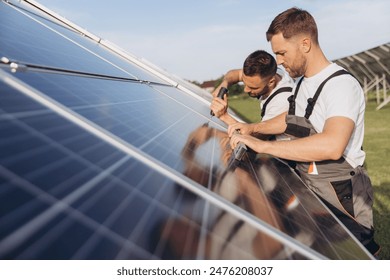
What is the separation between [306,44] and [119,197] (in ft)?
6.58

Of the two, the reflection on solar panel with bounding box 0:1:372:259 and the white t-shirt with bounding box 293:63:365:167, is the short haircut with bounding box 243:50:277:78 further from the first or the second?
the reflection on solar panel with bounding box 0:1:372:259

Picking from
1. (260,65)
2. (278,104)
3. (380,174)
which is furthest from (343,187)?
(380,174)

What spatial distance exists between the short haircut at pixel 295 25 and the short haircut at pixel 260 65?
1554 mm

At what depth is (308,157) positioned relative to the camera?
7.57ft

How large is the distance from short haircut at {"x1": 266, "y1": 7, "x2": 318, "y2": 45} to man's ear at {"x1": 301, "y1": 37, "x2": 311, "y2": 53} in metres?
0.04

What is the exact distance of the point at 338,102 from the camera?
2.26 meters

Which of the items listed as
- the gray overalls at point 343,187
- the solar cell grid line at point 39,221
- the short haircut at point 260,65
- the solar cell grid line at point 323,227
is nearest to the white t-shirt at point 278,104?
the short haircut at point 260,65

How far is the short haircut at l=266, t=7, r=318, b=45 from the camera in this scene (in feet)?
8.61

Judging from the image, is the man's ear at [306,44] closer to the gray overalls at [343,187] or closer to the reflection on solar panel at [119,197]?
the gray overalls at [343,187]

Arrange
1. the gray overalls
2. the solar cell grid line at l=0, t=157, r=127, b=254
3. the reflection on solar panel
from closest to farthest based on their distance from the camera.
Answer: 1. the solar cell grid line at l=0, t=157, r=127, b=254
2. the reflection on solar panel
3. the gray overalls

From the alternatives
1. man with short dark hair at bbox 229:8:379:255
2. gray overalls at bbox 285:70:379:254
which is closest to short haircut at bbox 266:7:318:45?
man with short dark hair at bbox 229:8:379:255

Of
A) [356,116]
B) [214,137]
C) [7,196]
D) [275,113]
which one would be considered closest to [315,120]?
[356,116]
